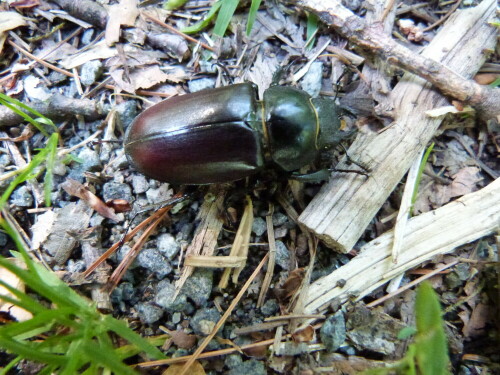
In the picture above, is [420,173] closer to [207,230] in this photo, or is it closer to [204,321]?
[207,230]

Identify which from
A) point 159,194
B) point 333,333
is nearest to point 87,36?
point 159,194

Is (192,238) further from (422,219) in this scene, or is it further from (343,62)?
(343,62)

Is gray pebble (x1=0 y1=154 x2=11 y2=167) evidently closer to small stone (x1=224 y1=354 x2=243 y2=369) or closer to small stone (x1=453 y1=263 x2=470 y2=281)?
small stone (x1=224 y1=354 x2=243 y2=369)

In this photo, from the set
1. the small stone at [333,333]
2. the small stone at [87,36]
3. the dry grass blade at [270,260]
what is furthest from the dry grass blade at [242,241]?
the small stone at [87,36]

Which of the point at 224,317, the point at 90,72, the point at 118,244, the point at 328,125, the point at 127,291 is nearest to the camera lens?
the point at 224,317

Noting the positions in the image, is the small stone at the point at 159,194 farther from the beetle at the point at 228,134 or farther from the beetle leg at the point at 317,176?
the beetle leg at the point at 317,176

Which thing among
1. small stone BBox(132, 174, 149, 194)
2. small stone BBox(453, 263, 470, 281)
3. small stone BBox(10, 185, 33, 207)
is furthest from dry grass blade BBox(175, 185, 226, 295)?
small stone BBox(453, 263, 470, 281)
